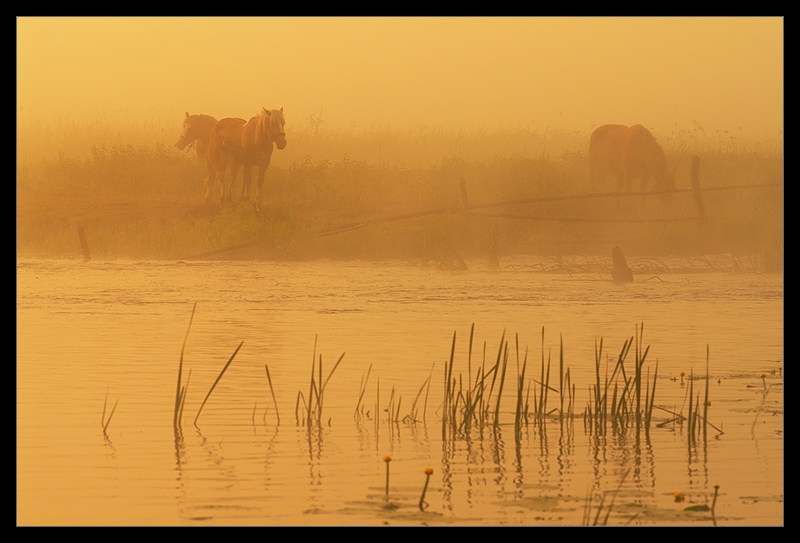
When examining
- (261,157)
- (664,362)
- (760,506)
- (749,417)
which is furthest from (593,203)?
(760,506)

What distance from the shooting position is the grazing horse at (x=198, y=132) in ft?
80.4

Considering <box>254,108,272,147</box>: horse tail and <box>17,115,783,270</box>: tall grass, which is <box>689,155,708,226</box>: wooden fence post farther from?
<box>254,108,272,147</box>: horse tail

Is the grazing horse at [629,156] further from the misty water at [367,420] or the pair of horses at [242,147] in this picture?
the misty water at [367,420]

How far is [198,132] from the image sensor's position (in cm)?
2456

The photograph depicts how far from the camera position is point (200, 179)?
25.3 metres

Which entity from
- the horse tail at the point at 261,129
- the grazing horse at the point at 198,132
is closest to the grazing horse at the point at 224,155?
the horse tail at the point at 261,129

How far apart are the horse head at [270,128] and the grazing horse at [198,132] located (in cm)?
221

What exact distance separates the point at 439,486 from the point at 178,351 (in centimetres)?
485

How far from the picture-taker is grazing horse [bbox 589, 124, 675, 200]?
80.4 feet

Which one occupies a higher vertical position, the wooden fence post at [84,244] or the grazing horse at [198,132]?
the grazing horse at [198,132]

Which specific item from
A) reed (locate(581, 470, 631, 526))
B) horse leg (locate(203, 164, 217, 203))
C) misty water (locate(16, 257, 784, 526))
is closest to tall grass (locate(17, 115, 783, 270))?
horse leg (locate(203, 164, 217, 203))

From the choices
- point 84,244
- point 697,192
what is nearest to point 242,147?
point 84,244

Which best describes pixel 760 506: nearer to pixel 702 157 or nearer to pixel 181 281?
pixel 181 281

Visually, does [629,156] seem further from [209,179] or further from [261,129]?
[209,179]
